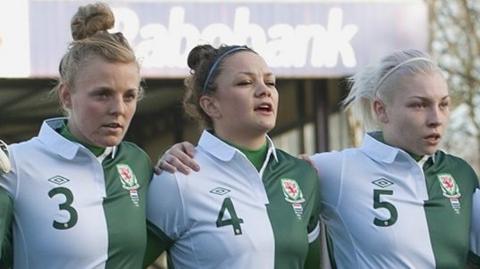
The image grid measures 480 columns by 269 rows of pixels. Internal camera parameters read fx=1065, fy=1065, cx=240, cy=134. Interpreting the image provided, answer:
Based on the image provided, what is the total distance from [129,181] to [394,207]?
40.3 inches

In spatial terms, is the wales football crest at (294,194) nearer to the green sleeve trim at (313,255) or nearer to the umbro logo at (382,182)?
the green sleeve trim at (313,255)

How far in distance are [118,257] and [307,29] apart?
625 cm

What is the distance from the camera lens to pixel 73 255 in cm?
372

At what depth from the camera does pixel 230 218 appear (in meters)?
3.94

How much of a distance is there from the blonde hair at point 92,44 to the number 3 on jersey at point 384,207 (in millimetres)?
1001

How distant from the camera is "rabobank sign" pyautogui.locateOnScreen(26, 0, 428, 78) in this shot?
9.60 meters

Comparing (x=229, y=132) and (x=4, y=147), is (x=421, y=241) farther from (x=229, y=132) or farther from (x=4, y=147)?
(x=4, y=147)

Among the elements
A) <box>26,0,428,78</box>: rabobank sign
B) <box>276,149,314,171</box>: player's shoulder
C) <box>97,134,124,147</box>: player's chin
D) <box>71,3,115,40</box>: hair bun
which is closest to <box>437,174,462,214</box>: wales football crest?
<box>276,149,314,171</box>: player's shoulder

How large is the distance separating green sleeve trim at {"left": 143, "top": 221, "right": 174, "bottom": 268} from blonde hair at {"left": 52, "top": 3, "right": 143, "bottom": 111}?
1.76ft

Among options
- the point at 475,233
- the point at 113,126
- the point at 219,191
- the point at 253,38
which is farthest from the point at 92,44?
the point at 253,38

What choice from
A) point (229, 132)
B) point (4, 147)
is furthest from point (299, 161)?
point (4, 147)

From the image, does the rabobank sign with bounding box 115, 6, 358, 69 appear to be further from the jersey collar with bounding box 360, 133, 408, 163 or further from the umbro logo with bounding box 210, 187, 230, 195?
the umbro logo with bounding box 210, 187, 230, 195

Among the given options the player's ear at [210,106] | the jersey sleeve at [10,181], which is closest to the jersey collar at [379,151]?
the player's ear at [210,106]

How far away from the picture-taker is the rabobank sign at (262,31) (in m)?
9.60
